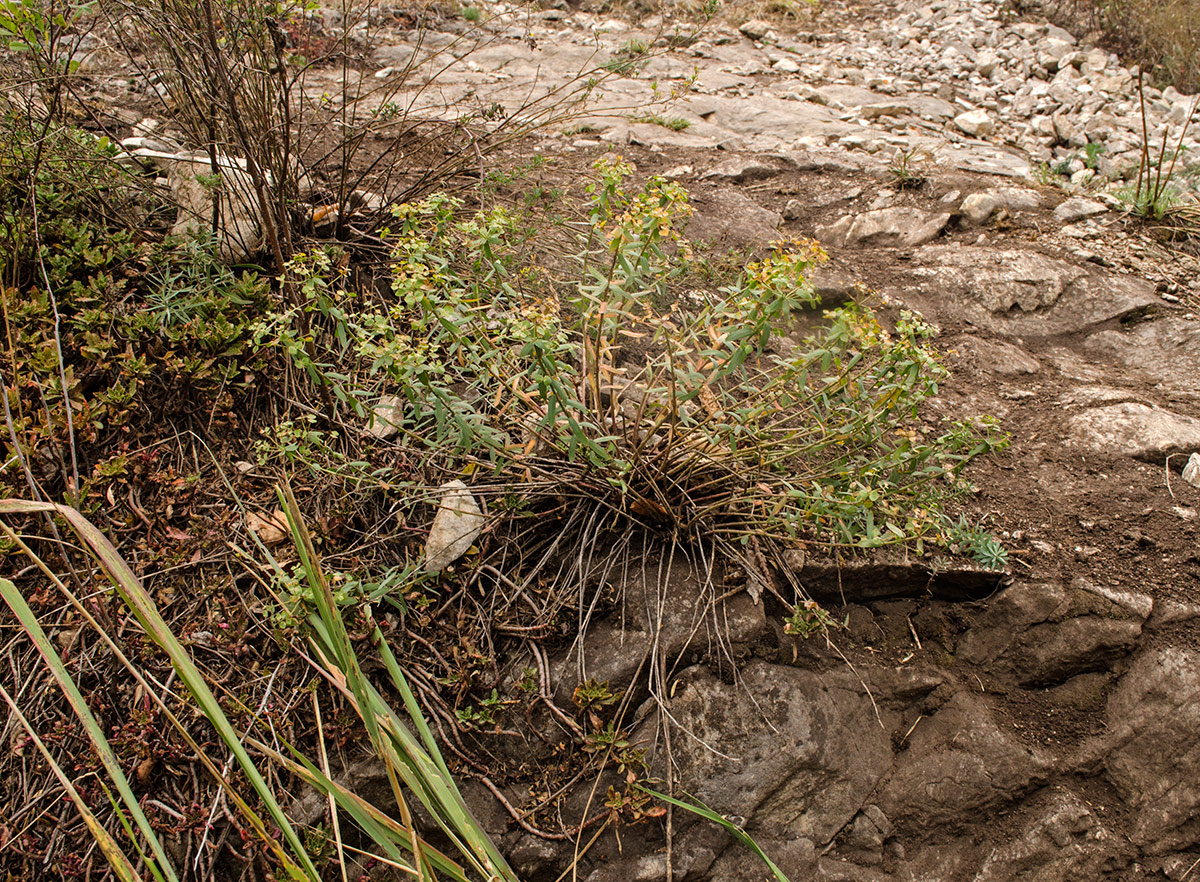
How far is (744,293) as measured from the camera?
6.56ft

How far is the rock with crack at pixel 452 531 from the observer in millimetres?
2395

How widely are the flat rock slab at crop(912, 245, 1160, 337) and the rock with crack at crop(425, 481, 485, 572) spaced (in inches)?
91.7

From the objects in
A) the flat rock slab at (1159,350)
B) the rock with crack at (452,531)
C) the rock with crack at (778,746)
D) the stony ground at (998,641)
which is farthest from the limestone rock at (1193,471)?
the rock with crack at (452,531)

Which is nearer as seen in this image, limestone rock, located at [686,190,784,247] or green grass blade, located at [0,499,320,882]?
green grass blade, located at [0,499,320,882]

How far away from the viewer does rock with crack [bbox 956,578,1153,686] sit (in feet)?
7.50

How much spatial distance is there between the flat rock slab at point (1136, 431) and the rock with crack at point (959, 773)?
1.10 meters

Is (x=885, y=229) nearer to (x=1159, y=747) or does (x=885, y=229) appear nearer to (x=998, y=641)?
(x=998, y=641)

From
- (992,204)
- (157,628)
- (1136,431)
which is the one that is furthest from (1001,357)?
(157,628)

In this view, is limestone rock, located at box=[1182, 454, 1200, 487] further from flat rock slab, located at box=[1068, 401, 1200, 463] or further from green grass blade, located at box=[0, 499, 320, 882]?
green grass blade, located at box=[0, 499, 320, 882]


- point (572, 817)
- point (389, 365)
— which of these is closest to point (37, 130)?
point (389, 365)

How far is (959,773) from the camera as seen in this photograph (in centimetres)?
224

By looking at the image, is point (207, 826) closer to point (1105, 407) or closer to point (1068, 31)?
point (1105, 407)

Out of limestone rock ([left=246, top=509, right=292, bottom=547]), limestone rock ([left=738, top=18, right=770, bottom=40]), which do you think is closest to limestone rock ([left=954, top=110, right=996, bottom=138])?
limestone rock ([left=738, top=18, right=770, bottom=40])

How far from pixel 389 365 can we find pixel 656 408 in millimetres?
957
